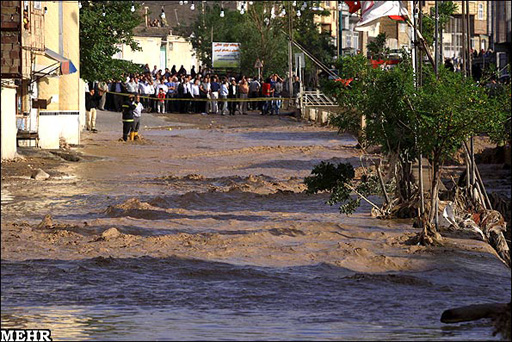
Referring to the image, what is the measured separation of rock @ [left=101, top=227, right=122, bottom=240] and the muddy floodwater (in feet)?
0.18

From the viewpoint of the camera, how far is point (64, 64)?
99.7 ft

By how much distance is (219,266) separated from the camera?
539 inches

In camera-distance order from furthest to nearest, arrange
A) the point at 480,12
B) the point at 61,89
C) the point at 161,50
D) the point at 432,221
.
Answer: the point at 480,12 < the point at 161,50 < the point at 61,89 < the point at 432,221

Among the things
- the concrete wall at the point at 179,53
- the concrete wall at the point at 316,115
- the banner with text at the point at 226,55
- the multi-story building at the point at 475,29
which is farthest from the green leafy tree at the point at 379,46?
the multi-story building at the point at 475,29

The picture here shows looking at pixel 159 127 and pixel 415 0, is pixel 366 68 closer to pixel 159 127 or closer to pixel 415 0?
pixel 415 0

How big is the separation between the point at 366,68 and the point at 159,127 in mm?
30817

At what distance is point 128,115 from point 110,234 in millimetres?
21832

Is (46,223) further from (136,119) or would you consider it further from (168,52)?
(168,52)

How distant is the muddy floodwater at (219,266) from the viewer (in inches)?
389

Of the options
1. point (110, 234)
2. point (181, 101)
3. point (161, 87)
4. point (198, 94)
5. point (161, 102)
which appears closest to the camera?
point (110, 234)

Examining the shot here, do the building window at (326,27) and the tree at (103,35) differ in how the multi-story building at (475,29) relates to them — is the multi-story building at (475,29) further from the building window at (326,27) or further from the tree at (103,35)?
the tree at (103,35)

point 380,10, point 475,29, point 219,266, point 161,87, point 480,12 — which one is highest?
point 480,12

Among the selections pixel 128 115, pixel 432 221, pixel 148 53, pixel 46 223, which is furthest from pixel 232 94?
pixel 432 221

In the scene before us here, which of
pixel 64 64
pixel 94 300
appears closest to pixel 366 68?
pixel 94 300
